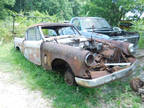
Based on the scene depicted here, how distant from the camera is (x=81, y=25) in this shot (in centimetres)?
662

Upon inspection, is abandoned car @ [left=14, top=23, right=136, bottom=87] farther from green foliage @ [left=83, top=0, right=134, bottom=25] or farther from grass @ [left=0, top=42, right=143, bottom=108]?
green foliage @ [left=83, top=0, right=134, bottom=25]

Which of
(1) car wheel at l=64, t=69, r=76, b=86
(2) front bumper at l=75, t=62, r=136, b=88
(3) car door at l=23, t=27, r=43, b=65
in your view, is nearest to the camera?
(2) front bumper at l=75, t=62, r=136, b=88

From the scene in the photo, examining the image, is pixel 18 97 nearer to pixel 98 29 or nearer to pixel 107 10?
pixel 98 29

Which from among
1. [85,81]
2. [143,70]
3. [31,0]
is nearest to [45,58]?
[85,81]

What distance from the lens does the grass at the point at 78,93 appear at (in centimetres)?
309

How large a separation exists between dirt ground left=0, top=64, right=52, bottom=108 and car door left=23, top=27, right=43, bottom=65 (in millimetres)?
847

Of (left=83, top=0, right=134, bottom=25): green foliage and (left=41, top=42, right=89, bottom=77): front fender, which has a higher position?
(left=83, top=0, right=134, bottom=25): green foliage

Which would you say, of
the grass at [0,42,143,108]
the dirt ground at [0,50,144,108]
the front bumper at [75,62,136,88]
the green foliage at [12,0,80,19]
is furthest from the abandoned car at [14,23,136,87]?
the green foliage at [12,0,80,19]

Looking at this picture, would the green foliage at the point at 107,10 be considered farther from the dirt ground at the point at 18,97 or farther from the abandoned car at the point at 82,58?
the dirt ground at the point at 18,97

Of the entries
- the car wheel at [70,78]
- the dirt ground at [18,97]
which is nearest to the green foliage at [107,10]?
the car wheel at [70,78]

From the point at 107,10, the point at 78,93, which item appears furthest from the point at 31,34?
the point at 107,10

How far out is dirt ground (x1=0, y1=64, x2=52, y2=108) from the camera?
3105 mm

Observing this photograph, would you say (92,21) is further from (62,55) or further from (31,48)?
(62,55)

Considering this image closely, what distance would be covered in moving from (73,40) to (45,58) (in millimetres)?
1020
